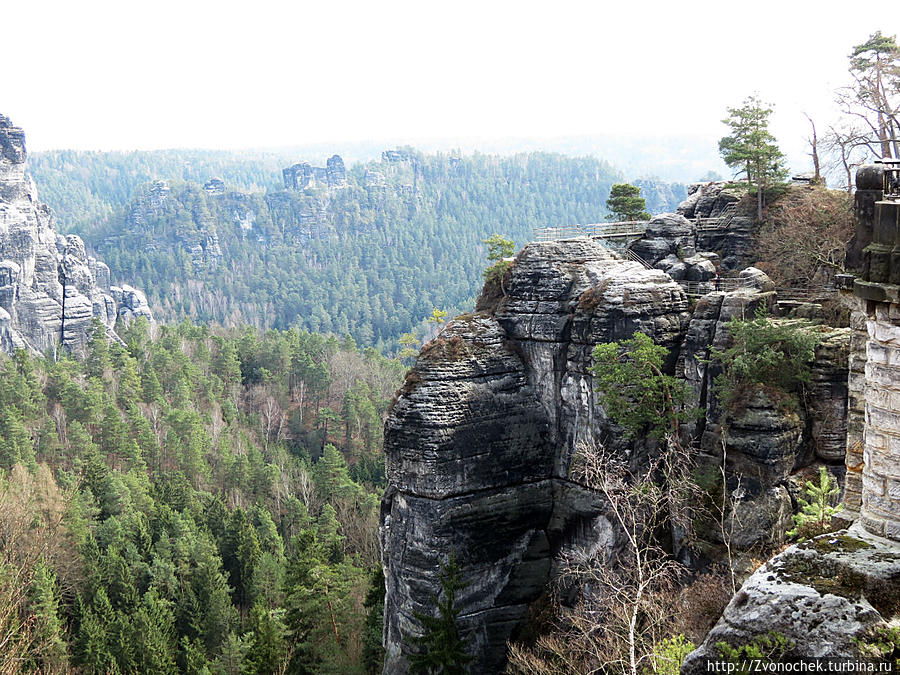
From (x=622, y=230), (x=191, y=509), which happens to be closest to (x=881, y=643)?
(x=622, y=230)

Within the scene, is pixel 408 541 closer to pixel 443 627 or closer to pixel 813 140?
pixel 443 627

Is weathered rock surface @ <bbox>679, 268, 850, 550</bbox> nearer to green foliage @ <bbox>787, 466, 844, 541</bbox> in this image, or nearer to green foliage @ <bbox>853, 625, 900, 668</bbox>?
green foliage @ <bbox>787, 466, 844, 541</bbox>

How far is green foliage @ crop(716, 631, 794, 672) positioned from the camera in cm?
743

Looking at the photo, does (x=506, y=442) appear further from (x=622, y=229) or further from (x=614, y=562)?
(x=622, y=229)

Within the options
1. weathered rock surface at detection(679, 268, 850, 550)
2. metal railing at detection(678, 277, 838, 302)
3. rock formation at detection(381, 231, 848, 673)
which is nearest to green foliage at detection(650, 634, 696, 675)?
weathered rock surface at detection(679, 268, 850, 550)

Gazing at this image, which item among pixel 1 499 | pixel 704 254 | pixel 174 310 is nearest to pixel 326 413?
pixel 1 499

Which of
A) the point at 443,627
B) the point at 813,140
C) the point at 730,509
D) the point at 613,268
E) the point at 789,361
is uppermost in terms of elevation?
the point at 813,140

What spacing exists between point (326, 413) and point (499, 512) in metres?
48.3

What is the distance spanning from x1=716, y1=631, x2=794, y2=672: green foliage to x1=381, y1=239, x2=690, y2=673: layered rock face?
17.7 metres

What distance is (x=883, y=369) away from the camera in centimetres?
918

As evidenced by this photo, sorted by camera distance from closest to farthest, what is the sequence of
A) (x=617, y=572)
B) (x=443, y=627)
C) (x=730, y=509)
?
(x=730, y=509) → (x=443, y=627) → (x=617, y=572)

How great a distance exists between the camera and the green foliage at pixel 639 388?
23.9m

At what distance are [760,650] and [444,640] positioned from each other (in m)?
17.2

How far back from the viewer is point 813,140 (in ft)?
117
